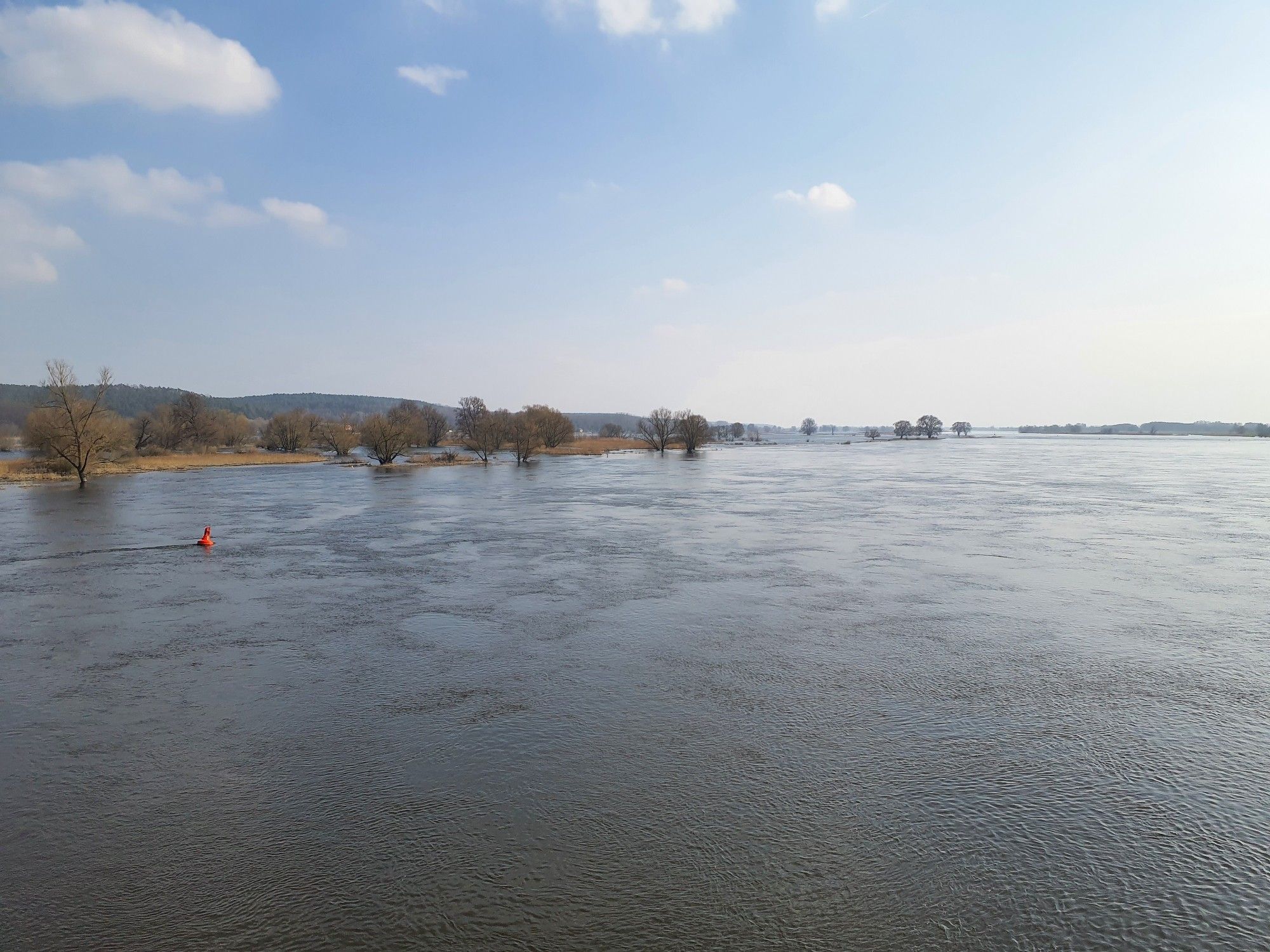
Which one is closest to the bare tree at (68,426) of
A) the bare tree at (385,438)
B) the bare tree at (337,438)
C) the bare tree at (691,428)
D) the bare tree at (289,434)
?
the bare tree at (385,438)

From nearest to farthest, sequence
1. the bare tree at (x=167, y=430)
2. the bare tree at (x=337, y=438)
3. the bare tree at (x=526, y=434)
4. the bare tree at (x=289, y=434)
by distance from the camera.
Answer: the bare tree at (x=526, y=434), the bare tree at (x=167, y=430), the bare tree at (x=337, y=438), the bare tree at (x=289, y=434)

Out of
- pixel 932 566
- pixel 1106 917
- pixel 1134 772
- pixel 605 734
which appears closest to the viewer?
pixel 1106 917

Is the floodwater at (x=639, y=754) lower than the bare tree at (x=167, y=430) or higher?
lower

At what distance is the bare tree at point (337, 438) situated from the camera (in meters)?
74.6

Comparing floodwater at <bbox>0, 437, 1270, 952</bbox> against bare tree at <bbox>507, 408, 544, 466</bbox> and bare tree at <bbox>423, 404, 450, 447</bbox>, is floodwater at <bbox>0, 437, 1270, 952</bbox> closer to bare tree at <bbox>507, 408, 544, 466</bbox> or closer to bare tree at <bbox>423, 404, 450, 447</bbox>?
bare tree at <bbox>507, 408, 544, 466</bbox>

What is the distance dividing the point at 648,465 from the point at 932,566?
4541 centimetres

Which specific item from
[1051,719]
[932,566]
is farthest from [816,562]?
[1051,719]

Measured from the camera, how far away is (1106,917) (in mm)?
4426

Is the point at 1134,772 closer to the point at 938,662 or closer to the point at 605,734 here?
the point at 938,662

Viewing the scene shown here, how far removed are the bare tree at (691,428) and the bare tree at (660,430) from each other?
684mm

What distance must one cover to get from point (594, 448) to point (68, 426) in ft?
187

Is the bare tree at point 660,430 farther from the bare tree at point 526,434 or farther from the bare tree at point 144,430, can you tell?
the bare tree at point 144,430

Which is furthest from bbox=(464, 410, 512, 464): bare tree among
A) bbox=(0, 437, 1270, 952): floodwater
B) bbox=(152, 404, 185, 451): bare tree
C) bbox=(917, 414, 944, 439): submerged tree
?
bbox=(917, 414, 944, 439): submerged tree

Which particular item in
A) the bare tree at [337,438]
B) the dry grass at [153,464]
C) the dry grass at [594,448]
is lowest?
the dry grass at [153,464]
